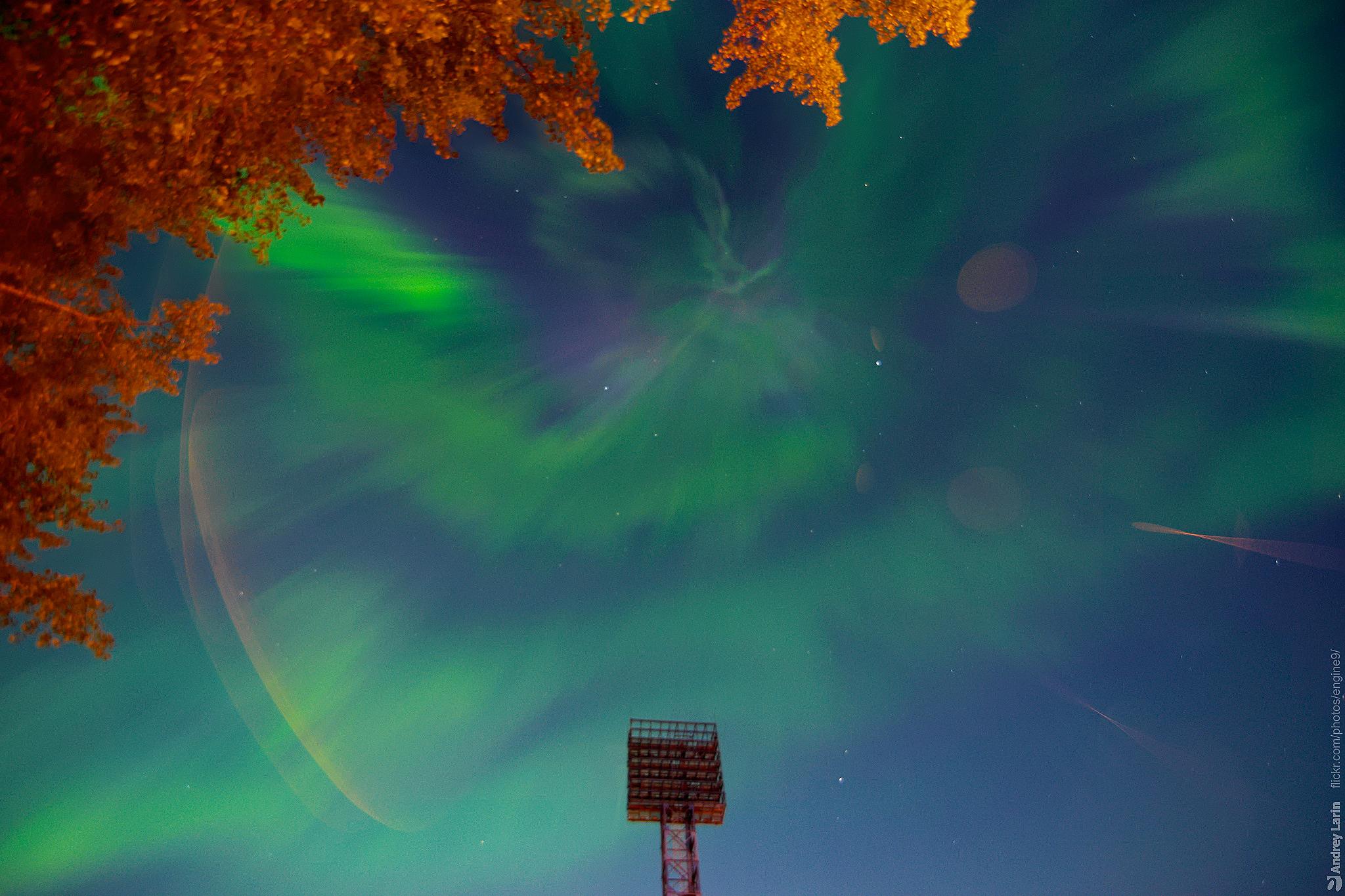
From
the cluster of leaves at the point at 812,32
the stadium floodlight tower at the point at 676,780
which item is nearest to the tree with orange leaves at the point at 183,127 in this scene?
the cluster of leaves at the point at 812,32

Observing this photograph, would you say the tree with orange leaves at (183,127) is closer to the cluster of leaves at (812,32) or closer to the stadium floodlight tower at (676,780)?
the cluster of leaves at (812,32)

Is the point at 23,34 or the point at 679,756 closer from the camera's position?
the point at 23,34

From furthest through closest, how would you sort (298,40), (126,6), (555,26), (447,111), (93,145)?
(447,111), (555,26), (93,145), (298,40), (126,6)

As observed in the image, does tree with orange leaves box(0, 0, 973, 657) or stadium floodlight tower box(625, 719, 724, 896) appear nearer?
tree with orange leaves box(0, 0, 973, 657)

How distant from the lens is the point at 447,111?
21.8 ft

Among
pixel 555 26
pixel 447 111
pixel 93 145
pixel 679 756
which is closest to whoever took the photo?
pixel 93 145

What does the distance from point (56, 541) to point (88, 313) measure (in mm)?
2296

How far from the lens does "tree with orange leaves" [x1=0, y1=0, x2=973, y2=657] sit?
196 inches

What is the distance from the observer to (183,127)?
16.6ft

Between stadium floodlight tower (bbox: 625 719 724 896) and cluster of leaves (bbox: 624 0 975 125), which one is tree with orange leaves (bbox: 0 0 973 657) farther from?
stadium floodlight tower (bbox: 625 719 724 896)

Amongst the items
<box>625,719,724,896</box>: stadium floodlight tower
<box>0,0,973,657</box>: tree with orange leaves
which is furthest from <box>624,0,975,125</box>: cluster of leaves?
<box>625,719,724,896</box>: stadium floodlight tower

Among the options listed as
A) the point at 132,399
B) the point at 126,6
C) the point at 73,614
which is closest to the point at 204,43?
the point at 126,6

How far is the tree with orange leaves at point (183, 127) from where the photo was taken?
4.98m

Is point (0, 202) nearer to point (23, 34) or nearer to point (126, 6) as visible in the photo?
point (23, 34)
